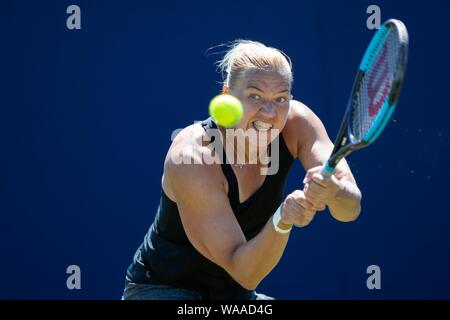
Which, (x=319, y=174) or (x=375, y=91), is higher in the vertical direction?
(x=375, y=91)

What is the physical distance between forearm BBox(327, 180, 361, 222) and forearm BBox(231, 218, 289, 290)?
26cm

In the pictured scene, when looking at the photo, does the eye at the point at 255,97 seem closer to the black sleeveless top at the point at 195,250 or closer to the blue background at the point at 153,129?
the black sleeveless top at the point at 195,250

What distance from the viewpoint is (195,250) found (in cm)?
315

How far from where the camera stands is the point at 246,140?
10.3 ft

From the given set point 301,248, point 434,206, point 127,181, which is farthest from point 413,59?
point 127,181

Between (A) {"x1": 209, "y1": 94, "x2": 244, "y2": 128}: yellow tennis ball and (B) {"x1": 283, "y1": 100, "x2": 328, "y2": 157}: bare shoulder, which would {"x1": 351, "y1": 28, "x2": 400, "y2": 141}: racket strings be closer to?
(A) {"x1": 209, "y1": 94, "x2": 244, "y2": 128}: yellow tennis ball

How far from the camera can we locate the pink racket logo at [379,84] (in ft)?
8.29

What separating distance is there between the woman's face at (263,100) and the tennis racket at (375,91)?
0.36 metres

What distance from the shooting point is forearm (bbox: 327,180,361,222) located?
9.61 ft

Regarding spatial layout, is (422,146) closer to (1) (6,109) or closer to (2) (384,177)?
(2) (384,177)

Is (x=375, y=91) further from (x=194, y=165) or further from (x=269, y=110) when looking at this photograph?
(x=194, y=165)

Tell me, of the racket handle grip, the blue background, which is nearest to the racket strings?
the racket handle grip

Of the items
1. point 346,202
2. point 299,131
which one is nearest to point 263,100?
point 299,131

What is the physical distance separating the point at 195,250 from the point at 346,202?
611 millimetres
